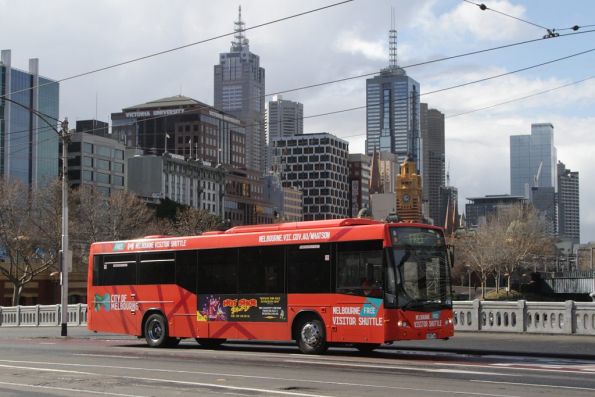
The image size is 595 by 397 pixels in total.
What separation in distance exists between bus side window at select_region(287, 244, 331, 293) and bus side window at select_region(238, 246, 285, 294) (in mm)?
307

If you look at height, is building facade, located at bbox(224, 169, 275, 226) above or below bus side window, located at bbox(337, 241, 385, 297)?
above

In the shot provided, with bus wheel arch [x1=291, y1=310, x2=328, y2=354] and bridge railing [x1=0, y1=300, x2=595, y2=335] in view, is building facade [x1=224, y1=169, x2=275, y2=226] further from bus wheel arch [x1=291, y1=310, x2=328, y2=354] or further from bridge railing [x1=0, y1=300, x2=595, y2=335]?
bus wheel arch [x1=291, y1=310, x2=328, y2=354]

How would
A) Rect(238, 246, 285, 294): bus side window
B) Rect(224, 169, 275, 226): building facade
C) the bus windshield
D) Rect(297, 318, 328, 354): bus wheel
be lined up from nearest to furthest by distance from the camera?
the bus windshield → Rect(297, 318, 328, 354): bus wheel → Rect(238, 246, 285, 294): bus side window → Rect(224, 169, 275, 226): building facade

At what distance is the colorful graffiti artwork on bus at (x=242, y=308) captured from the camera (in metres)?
22.4

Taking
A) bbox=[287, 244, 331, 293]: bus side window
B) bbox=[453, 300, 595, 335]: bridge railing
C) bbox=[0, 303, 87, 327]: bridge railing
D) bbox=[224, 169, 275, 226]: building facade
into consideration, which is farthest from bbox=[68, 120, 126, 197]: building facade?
bbox=[287, 244, 331, 293]: bus side window

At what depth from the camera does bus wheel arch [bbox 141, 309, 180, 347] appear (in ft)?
83.9

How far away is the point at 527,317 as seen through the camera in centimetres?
3044

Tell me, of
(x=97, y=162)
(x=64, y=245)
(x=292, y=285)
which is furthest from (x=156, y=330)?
(x=97, y=162)

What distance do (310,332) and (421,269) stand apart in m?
3.30

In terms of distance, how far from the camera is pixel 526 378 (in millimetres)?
15477

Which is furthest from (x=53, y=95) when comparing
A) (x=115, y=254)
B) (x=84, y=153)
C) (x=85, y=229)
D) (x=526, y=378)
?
(x=526, y=378)

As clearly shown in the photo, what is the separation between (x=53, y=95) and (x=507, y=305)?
169 m

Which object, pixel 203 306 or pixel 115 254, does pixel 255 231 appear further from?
pixel 115 254

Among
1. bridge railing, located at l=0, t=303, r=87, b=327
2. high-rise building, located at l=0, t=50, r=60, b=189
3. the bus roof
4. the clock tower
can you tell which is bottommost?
bridge railing, located at l=0, t=303, r=87, b=327
